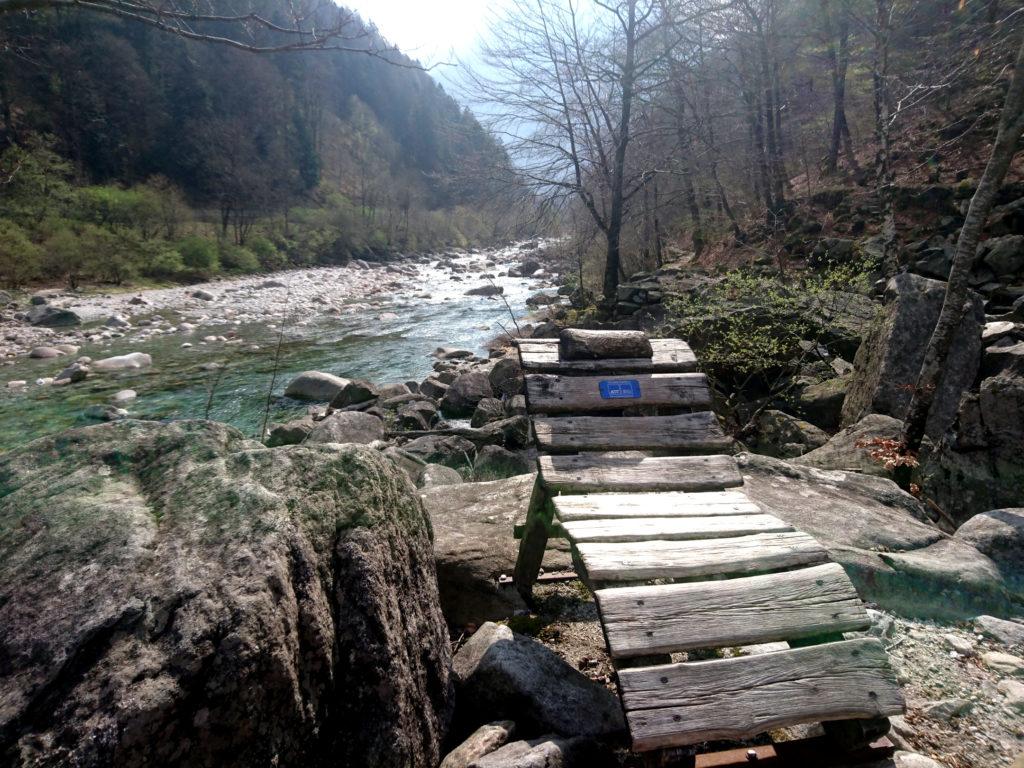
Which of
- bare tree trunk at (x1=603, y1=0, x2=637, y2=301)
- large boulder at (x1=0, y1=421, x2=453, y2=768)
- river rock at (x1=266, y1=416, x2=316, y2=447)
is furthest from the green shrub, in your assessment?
large boulder at (x1=0, y1=421, x2=453, y2=768)

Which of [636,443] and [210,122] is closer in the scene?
[636,443]

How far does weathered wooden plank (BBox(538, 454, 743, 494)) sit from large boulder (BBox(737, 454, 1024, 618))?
31 cm

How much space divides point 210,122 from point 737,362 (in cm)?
5215

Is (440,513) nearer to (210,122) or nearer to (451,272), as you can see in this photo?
(451,272)

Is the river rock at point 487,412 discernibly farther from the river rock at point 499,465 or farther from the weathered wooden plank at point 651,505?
the weathered wooden plank at point 651,505

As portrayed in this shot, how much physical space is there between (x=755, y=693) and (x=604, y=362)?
2082 millimetres

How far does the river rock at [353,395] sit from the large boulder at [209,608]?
7201mm

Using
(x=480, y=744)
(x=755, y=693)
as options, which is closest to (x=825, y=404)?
(x=755, y=693)

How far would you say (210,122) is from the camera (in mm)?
46406

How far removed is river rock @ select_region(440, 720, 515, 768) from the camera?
171 centimetres

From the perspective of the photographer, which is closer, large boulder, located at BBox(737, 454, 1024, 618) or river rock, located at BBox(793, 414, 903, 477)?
large boulder, located at BBox(737, 454, 1024, 618)

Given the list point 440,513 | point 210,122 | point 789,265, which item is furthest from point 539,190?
point 210,122

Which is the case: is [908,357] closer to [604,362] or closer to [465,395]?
[604,362]

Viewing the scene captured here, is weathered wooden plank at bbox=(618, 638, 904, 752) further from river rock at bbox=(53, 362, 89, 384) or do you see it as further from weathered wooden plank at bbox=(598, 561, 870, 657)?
river rock at bbox=(53, 362, 89, 384)
